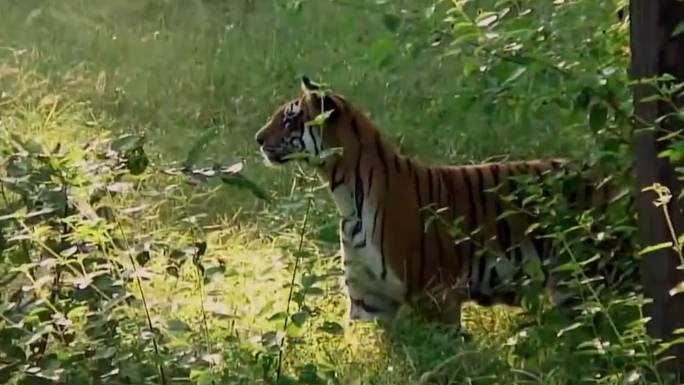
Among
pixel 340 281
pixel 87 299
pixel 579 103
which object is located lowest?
pixel 340 281

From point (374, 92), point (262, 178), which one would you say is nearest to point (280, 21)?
point (374, 92)

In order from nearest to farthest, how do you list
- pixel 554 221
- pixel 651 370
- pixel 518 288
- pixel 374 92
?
pixel 651 370 → pixel 554 221 → pixel 518 288 → pixel 374 92

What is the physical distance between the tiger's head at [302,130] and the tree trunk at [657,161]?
1.56 metres

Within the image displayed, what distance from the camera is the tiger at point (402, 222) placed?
15.4ft

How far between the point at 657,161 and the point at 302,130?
68.1 inches

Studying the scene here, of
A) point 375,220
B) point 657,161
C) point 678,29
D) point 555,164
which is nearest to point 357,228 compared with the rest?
point 375,220

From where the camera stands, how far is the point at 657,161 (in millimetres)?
3268

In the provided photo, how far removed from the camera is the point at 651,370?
316cm

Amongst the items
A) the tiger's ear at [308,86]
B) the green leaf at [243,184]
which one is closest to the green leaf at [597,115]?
the green leaf at [243,184]

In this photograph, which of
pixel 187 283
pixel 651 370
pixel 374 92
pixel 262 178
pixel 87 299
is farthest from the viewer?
pixel 374 92

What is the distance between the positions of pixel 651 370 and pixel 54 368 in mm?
1301

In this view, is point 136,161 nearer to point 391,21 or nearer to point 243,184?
point 243,184

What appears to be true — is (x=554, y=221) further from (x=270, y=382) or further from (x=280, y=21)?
(x=280, y=21)

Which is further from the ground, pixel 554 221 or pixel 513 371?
pixel 554 221
